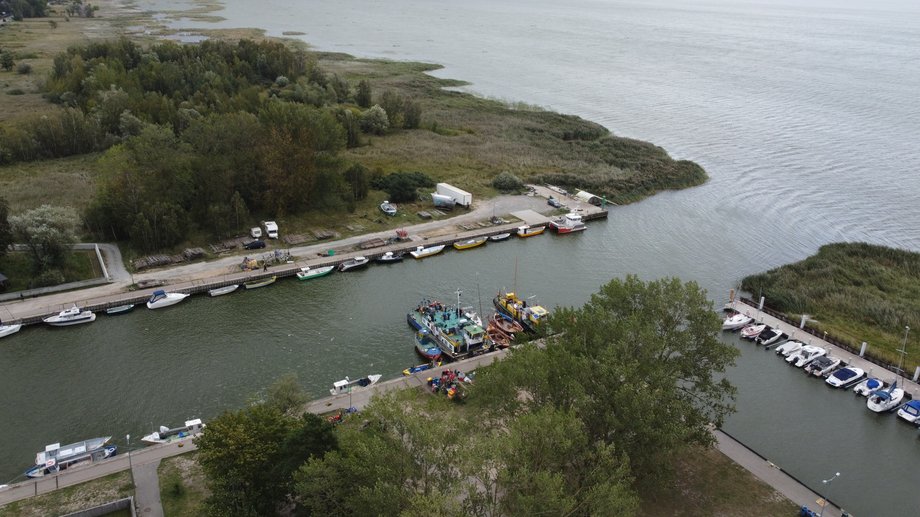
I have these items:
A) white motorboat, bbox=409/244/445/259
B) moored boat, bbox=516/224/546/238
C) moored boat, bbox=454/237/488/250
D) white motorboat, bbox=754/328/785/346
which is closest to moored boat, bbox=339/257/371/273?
white motorboat, bbox=409/244/445/259

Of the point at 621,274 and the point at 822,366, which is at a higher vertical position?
the point at 822,366

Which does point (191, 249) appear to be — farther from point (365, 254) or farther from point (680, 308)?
point (680, 308)

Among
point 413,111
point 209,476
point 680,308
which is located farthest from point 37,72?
point 680,308

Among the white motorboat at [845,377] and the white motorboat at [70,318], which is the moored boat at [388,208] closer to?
the white motorboat at [70,318]

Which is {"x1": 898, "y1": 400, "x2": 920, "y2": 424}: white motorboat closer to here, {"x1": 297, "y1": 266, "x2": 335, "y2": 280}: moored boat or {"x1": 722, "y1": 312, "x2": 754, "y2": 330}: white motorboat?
{"x1": 722, "y1": 312, "x2": 754, "y2": 330}: white motorboat

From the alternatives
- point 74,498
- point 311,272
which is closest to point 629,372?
point 74,498

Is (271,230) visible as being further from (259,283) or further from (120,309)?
(120,309)
